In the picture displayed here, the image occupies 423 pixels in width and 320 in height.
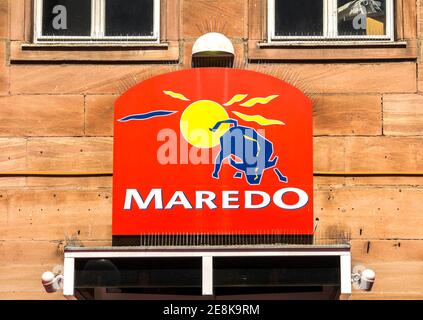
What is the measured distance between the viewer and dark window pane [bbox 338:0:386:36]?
1463cm

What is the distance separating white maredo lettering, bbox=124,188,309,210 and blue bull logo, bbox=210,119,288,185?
0.20 metres

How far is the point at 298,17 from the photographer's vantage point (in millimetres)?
14680

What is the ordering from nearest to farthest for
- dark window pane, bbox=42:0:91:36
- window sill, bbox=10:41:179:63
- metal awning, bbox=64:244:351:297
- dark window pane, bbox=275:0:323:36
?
metal awning, bbox=64:244:351:297 → window sill, bbox=10:41:179:63 → dark window pane, bbox=275:0:323:36 → dark window pane, bbox=42:0:91:36

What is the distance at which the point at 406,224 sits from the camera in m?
14.0

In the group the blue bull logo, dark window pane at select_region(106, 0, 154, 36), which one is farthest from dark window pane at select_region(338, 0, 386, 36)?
dark window pane at select_region(106, 0, 154, 36)

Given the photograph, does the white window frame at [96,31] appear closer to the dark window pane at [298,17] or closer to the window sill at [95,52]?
the window sill at [95,52]

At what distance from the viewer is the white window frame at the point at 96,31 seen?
575 inches

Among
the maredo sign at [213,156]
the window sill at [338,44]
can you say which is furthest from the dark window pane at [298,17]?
the maredo sign at [213,156]

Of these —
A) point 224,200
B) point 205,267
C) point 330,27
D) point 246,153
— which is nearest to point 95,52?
point 246,153

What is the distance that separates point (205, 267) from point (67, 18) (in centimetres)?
382

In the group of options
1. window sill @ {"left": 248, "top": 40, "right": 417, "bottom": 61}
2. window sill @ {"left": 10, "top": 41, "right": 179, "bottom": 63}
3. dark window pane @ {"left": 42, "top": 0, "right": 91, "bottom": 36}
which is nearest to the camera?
window sill @ {"left": 248, "top": 40, "right": 417, "bottom": 61}

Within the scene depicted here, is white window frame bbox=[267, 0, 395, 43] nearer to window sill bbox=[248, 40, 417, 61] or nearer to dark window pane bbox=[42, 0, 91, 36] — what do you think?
window sill bbox=[248, 40, 417, 61]
